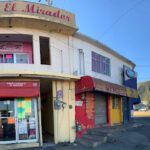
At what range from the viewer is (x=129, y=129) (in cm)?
1346

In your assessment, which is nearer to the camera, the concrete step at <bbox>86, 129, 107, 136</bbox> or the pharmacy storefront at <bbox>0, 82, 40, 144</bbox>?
the pharmacy storefront at <bbox>0, 82, 40, 144</bbox>

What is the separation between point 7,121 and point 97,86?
16.9ft

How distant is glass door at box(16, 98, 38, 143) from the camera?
9.27 meters

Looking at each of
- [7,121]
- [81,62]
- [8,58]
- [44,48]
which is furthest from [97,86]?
[8,58]

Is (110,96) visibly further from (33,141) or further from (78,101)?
(33,141)

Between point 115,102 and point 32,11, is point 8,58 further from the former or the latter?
point 115,102

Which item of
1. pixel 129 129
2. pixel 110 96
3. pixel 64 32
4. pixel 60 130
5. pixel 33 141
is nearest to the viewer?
pixel 33 141

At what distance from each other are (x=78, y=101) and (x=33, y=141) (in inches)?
135

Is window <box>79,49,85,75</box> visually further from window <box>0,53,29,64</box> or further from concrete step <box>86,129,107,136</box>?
concrete step <box>86,129,107,136</box>

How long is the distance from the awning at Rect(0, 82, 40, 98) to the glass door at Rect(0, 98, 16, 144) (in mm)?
622

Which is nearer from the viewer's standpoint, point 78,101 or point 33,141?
point 33,141

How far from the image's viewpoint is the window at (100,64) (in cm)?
1309

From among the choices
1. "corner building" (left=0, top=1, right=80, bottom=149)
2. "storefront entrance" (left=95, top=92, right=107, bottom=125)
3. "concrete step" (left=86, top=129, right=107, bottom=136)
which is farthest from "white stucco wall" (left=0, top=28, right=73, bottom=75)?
"concrete step" (left=86, top=129, right=107, bottom=136)

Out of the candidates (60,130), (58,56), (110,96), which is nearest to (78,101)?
(60,130)
